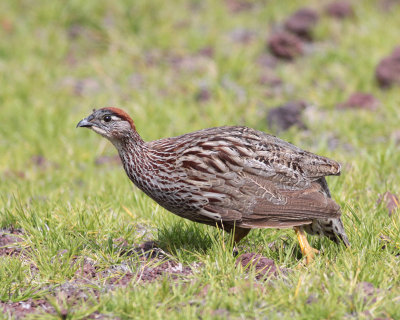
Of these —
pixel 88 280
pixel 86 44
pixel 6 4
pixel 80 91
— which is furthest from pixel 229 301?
pixel 6 4

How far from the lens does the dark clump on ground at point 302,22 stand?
42.2ft

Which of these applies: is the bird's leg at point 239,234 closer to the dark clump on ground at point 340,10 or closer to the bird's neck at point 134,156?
the bird's neck at point 134,156

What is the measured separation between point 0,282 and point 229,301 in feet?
6.13

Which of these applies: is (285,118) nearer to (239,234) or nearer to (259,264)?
(239,234)

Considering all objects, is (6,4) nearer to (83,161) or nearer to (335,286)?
(83,161)

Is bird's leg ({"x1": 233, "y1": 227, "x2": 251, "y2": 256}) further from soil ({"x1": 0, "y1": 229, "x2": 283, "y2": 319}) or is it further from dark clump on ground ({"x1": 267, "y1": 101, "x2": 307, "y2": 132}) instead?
dark clump on ground ({"x1": 267, "y1": 101, "x2": 307, "y2": 132})

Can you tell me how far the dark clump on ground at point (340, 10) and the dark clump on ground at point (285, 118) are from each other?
4.08 meters

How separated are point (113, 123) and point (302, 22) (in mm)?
7552

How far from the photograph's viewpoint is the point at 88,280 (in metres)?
5.41

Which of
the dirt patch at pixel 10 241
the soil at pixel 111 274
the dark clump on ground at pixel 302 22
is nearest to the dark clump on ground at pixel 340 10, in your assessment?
the dark clump on ground at pixel 302 22

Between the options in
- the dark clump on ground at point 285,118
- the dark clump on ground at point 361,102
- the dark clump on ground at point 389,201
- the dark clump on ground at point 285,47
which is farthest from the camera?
the dark clump on ground at point 285,47

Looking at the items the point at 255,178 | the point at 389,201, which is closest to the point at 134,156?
the point at 255,178

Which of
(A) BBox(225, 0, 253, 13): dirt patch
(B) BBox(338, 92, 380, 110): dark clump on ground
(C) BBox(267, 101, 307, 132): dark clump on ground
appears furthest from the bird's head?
(A) BBox(225, 0, 253, 13): dirt patch

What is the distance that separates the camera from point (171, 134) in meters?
10.2
